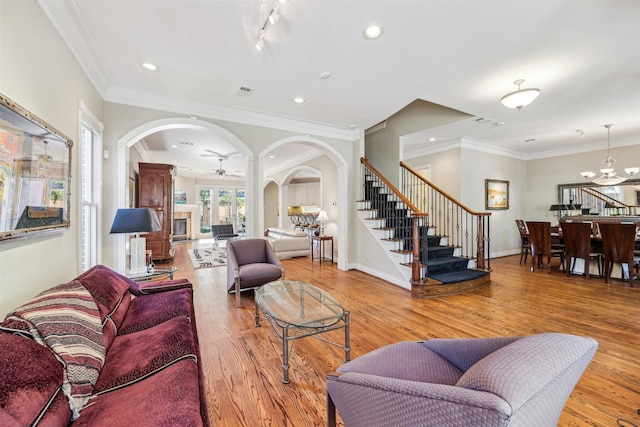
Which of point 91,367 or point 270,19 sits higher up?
point 270,19

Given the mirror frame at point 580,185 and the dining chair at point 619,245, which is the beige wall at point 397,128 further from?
the mirror frame at point 580,185

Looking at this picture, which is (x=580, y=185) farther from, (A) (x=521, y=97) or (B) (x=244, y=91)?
(B) (x=244, y=91)

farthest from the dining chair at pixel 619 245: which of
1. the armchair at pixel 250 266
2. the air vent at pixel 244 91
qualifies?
the air vent at pixel 244 91

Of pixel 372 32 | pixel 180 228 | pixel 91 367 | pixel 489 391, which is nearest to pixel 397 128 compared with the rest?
pixel 372 32

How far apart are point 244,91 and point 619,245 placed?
6275 mm

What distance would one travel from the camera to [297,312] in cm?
234

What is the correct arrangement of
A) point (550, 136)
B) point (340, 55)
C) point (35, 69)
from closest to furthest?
point (35, 69)
point (340, 55)
point (550, 136)

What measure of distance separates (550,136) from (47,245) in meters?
8.52

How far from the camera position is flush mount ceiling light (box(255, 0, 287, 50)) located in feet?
6.81

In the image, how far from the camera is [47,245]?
202cm

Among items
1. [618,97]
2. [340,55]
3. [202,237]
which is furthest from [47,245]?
[202,237]

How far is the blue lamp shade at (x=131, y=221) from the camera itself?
9.75ft

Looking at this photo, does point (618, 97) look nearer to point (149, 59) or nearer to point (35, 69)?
point (149, 59)

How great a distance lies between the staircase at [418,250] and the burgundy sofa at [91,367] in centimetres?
330
